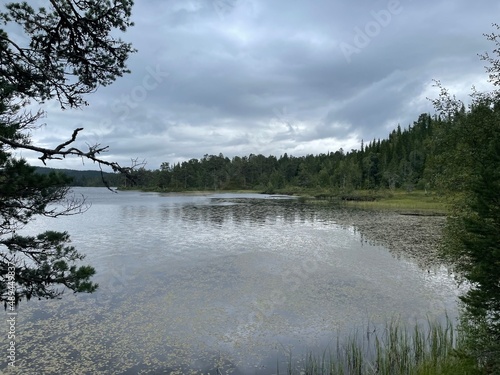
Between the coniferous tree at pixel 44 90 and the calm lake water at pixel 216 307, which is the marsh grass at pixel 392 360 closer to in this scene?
the calm lake water at pixel 216 307

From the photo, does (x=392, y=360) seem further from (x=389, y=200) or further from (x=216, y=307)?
(x=389, y=200)

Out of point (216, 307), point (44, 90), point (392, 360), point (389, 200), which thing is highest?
point (44, 90)

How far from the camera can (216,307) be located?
1538 centimetres

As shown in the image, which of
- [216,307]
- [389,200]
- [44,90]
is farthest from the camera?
[389,200]

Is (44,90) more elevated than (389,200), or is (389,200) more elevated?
(44,90)

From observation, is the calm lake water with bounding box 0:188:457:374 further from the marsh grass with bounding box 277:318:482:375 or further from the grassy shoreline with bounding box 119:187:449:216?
the grassy shoreline with bounding box 119:187:449:216

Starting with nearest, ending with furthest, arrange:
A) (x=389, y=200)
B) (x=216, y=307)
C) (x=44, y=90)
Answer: (x=44, y=90) < (x=216, y=307) < (x=389, y=200)

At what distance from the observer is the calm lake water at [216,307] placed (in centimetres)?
1098

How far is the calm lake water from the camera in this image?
36.0 feet

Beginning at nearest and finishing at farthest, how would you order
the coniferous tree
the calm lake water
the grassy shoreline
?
the coniferous tree < the calm lake water < the grassy shoreline

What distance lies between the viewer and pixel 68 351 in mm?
11133

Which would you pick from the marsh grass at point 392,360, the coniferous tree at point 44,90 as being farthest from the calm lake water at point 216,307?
the coniferous tree at point 44,90

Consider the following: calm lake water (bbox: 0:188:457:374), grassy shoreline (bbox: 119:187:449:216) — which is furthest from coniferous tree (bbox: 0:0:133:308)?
grassy shoreline (bbox: 119:187:449:216)

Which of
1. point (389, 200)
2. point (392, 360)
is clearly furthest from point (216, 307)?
point (389, 200)
